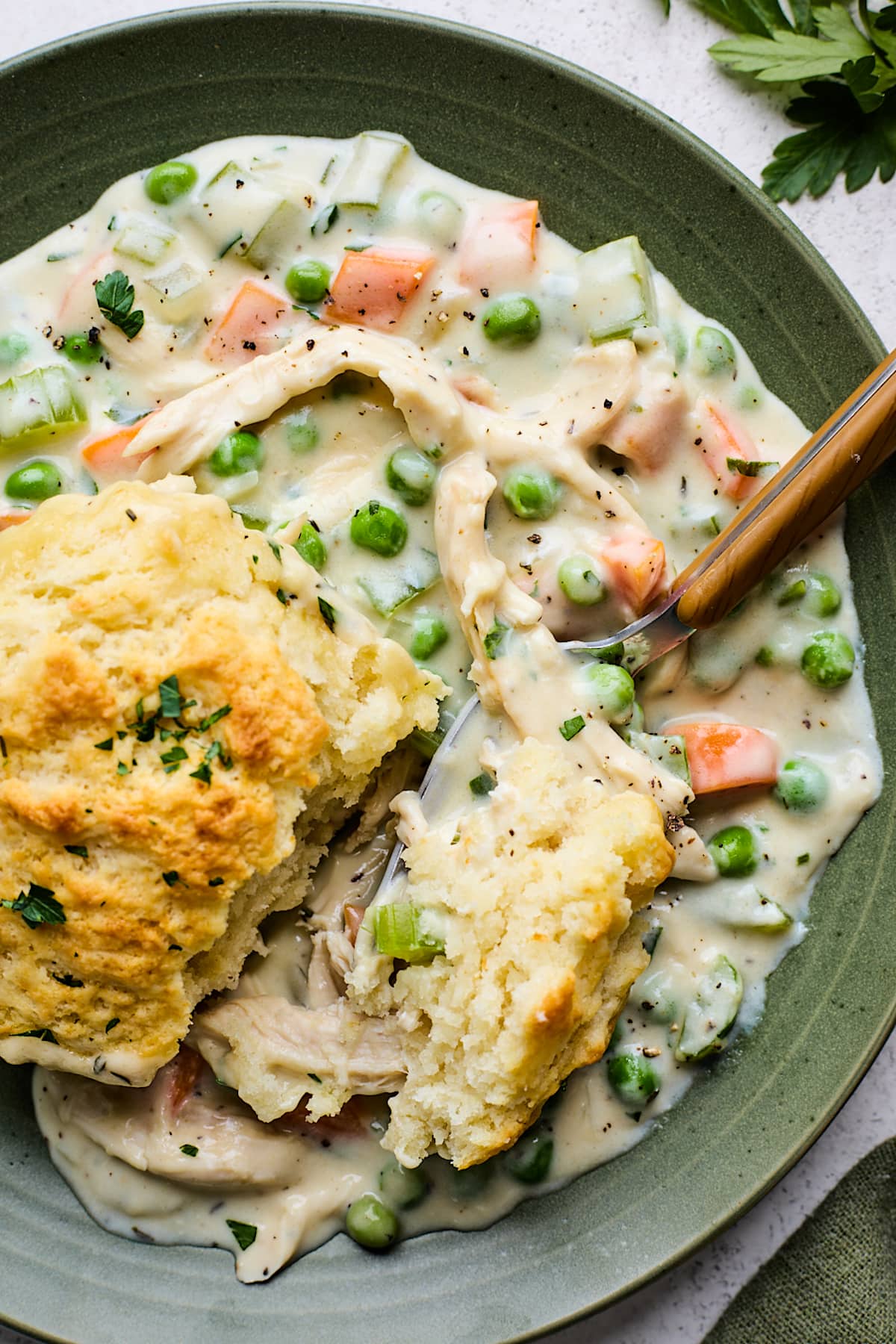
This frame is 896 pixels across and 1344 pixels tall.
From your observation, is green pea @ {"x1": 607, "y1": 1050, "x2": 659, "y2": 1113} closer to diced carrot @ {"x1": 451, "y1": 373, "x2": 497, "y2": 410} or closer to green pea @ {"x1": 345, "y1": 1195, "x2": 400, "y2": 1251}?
green pea @ {"x1": 345, "y1": 1195, "x2": 400, "y2": 1251}

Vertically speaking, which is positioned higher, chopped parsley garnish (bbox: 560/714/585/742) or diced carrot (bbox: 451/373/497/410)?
diced carrot (bbox: 451/373/497/410)

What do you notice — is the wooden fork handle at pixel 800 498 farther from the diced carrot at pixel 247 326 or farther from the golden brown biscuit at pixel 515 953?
the diced carrot at pixel 247 326

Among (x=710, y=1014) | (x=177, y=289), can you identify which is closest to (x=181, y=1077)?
(x=710, y=1014)

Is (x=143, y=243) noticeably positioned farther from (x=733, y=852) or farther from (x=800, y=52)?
(x=733, y=852)

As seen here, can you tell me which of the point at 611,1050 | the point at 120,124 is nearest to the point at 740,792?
the point at 611,1050

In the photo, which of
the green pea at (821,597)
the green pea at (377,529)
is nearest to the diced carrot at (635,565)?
the green pea at (821,597)

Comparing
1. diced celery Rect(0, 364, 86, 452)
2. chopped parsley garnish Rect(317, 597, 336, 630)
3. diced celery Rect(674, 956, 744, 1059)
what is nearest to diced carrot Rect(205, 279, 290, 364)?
diced celery Rect(0, 364, 86, 452)

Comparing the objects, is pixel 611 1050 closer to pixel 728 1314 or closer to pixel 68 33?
pixel 728 1314
